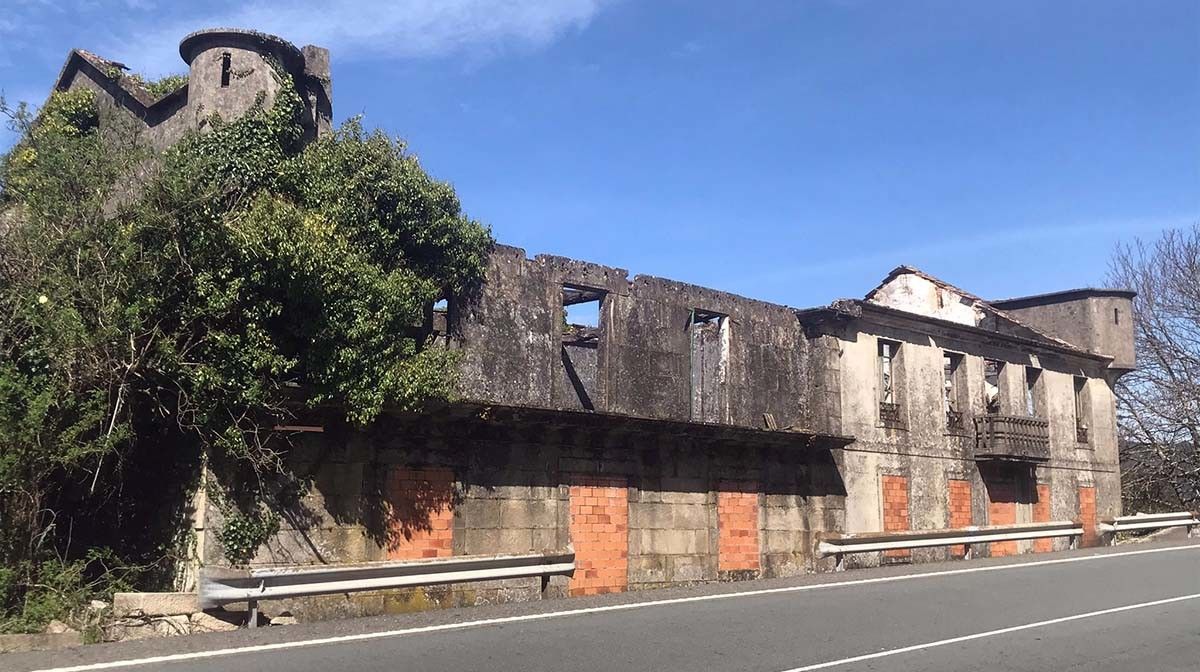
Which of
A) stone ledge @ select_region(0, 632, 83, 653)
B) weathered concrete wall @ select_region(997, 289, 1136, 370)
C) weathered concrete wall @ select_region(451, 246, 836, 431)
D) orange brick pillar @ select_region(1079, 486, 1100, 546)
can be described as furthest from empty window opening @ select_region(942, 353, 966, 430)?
stone ledge @ select_region(0, 632, 83, 653)

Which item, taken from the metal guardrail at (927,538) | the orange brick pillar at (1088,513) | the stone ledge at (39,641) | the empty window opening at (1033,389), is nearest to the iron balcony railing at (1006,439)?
the empty window opening at (1033,389)

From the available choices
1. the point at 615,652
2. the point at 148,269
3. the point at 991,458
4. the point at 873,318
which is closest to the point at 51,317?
the point at 148,269

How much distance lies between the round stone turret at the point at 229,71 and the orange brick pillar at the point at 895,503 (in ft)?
54.1

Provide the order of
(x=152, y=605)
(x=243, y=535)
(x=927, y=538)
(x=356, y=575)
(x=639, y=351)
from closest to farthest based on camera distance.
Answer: (x=152, y=605), (x=356, y=575), (x=243, y=535), (x=639, y=351), (x=927, y=538)

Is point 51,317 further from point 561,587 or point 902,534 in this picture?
point 902,534

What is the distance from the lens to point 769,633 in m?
11.2

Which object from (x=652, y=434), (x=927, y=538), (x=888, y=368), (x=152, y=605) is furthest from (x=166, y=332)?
(x=888, y=368)

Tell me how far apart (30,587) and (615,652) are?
7.01 meters

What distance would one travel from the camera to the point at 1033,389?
30.3 meters

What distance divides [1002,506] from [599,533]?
1439 cm

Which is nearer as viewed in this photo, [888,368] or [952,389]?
[888,368]

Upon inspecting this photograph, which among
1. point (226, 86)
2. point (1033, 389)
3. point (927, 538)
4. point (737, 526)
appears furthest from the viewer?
point (1033, 389)

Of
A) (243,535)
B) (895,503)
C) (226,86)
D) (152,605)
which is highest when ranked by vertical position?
(226,86)

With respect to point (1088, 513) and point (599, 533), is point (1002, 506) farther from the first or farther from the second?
point (599, 533)
